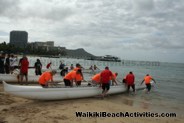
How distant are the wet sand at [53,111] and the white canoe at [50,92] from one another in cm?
30

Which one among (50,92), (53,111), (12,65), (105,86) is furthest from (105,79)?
(12,65)

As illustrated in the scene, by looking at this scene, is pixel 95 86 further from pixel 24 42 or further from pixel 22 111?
pixel 24 42

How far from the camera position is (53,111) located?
9695 millimetres

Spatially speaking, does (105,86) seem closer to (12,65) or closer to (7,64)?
(7,64)

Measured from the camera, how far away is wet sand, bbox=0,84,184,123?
28.2 ft

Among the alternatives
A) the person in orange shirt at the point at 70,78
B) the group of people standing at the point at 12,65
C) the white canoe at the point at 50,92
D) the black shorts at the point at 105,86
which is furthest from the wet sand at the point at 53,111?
the group of people standing at the point at 12,65

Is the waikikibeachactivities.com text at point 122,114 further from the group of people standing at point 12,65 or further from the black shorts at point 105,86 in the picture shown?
the group of people standing at point 12,65

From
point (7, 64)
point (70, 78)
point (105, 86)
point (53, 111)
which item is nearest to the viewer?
point (53, 111)

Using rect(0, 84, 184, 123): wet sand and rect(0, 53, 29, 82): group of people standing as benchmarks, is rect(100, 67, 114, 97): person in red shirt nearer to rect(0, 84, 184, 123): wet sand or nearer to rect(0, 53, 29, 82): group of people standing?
rect(0, 84, 184, 123): wet sand

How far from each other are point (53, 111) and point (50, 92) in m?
1.86

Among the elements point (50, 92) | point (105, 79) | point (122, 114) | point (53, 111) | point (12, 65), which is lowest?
point (122, 114)

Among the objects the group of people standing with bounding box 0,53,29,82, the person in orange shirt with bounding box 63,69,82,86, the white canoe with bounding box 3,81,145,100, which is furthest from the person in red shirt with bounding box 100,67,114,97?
the group of people standing with bounding box 0,53,29,82

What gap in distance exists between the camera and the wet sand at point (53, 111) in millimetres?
8609

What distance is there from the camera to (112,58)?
12125 centimetres
